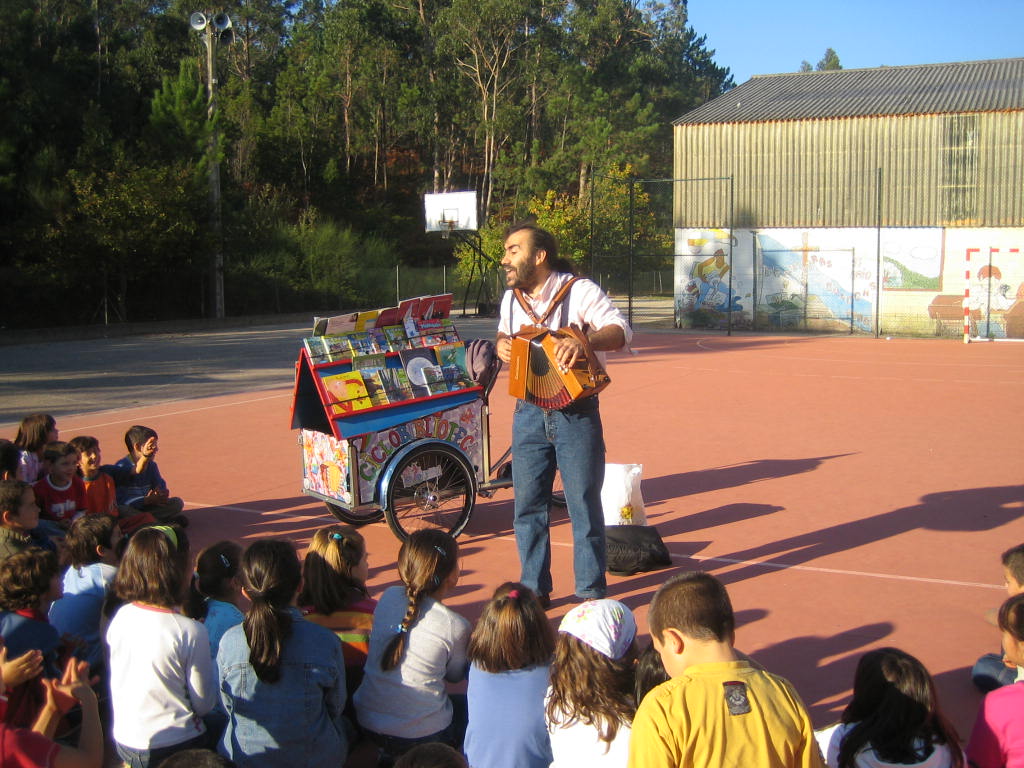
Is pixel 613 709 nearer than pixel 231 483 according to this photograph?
Yes

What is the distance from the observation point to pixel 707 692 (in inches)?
94.0

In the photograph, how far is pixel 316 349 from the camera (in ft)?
21.3

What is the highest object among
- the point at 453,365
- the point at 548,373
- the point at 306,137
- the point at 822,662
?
the point at 306,137

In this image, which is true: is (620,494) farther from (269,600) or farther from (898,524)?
(269,600)

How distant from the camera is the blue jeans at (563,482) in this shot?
4.96 metres

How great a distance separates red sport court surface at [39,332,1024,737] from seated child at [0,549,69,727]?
2377mm

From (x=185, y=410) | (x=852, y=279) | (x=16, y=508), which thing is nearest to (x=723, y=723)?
(x=16, y=508)

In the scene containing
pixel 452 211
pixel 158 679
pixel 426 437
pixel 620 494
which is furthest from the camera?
pixel 452 211

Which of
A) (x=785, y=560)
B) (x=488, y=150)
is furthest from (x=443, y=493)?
(x=488, y=150)

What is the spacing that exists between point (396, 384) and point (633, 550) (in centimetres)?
196

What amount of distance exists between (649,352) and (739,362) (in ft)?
8.92

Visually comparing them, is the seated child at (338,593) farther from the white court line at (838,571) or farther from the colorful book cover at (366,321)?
the white court line at (838,571)

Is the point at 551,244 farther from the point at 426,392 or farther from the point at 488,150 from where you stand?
the point at 488,150

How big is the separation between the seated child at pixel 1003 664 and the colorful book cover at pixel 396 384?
12.5 feet
